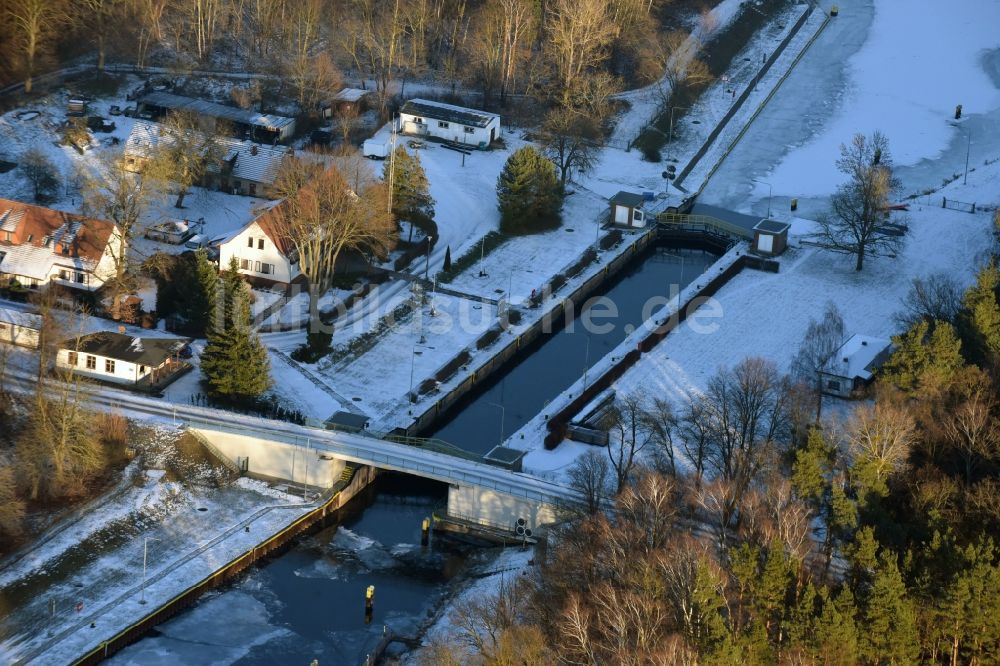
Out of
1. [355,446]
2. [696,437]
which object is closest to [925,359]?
[696,437]

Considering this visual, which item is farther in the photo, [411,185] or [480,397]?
[411,185]

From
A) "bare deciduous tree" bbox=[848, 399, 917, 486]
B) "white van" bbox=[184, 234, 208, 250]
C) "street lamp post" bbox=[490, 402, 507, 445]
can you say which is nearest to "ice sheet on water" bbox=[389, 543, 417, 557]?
"street lamp post" bbox=[490, 402, 507, 445]

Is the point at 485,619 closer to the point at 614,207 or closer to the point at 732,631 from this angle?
the point at 732,631

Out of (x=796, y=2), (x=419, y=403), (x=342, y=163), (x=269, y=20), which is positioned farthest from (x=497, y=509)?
(x=796, y=2)

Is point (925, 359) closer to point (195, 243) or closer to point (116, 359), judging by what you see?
point (116, 359)

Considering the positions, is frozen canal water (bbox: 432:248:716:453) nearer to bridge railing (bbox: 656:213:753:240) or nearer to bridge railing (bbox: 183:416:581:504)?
bridge railing (bbox: 656:213:753:240)
